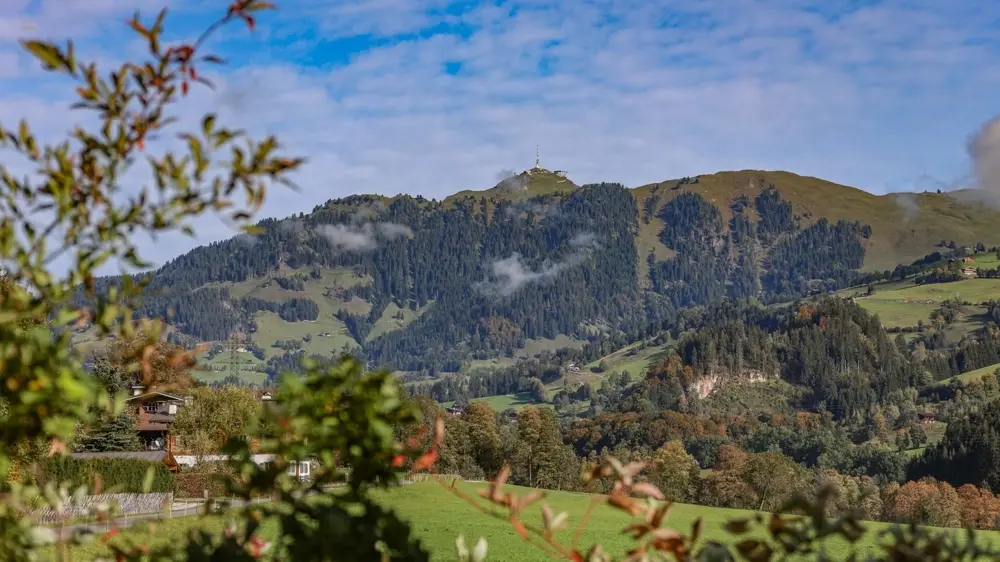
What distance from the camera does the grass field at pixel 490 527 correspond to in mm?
42500

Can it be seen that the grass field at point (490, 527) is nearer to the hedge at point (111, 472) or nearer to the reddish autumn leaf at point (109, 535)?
the hedge at point (111, 472)

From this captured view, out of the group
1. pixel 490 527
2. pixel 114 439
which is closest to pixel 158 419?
pixel 114 439

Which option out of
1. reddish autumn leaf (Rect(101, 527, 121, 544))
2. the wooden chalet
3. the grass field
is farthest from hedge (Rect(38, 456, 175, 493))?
reddish autumn leaf (Rect(101, 527, 121, 544))

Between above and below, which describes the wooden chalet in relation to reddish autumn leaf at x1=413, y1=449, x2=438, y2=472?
below

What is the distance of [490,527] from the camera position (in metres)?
58.8

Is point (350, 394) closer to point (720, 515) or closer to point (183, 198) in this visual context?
point (183, 198)

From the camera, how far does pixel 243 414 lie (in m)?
79.4

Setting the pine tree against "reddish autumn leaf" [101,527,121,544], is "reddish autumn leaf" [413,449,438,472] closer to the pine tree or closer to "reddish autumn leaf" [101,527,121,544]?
"reddish autumn leaf" [101,527,121,544]

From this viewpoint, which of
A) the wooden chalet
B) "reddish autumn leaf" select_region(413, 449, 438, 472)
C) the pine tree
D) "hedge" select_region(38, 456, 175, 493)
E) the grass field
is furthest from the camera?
the wooden chalet

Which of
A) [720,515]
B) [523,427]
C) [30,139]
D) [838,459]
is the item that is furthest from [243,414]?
[838,459]

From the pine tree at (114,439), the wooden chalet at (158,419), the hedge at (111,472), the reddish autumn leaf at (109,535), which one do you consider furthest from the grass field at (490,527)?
the wooden chalet at (158,419)

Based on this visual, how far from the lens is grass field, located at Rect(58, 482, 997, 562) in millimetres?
42500

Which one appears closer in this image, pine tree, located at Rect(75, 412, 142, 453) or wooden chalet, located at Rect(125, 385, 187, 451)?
pine tree, located at Rect(75, 412, 142, 453)

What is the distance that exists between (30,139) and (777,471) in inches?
4629
